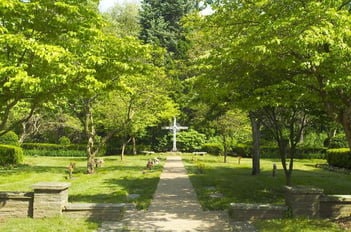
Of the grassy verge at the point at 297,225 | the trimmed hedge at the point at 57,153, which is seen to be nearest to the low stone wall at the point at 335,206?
the grassy verge at the point at 297,225

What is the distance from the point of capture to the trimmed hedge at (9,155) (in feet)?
70.1

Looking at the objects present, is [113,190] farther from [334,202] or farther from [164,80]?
[164,80]

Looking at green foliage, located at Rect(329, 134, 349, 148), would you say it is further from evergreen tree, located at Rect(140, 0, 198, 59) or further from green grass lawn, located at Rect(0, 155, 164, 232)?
evergreen tree, located at Rect(140, 0, 198, 59)

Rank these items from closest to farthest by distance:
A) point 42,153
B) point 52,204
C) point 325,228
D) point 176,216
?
point 325,228 < point 52,204 < point 176,216 < point 42,153

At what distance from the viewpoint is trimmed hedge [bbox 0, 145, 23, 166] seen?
2138 cm

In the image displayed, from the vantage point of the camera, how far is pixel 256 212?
816cm

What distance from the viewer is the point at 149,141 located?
4422cm

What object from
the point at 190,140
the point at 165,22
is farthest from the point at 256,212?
the point at 165,22

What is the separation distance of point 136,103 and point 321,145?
2239 centimetres

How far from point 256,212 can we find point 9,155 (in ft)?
61.6

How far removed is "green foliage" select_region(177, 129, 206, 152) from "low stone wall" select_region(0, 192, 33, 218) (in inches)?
1302

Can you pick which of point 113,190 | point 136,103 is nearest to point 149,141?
point 136,103

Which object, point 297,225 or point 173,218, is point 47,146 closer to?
point 173,218

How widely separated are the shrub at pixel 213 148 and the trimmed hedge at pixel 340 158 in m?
14.4
